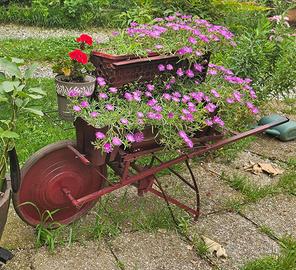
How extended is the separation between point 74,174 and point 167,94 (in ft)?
2.41

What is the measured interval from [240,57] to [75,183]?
236 centimetres

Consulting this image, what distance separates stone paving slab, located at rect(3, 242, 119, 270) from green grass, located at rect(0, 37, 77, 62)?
157 inches

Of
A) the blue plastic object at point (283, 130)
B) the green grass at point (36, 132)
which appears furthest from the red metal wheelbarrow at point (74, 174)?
the blue plastic object at point (283, 130)

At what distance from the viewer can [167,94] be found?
9.66 feet

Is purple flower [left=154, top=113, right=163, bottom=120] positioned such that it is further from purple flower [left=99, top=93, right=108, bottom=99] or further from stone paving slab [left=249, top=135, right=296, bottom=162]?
stone paving slab [left=249, top=135, right=296, bottom=162]

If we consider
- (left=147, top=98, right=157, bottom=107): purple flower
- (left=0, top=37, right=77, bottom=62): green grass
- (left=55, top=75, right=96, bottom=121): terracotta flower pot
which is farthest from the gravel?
(left=147, top=98, right=157, bottom=107): purple flower

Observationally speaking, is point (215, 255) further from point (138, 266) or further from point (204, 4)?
point (204, 4)

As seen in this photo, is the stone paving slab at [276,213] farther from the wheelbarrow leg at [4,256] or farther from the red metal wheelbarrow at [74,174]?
the wheelbarrow leg at [4,256]

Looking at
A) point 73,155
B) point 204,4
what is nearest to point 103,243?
point 73,155

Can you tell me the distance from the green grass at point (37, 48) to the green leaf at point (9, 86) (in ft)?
14.0

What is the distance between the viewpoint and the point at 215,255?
3111mm

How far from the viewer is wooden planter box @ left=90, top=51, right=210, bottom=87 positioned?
277 cm

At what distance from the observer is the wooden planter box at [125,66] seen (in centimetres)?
277

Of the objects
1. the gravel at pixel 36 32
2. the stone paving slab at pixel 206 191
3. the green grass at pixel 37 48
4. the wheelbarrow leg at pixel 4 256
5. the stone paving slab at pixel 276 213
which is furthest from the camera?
the gravel at pixel 36 32
